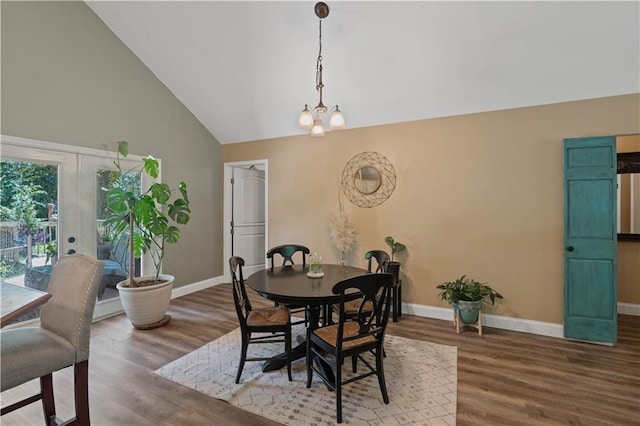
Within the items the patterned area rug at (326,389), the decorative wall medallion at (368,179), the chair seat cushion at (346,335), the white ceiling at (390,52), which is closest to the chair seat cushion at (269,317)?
the chair seat cushion at (346,335)

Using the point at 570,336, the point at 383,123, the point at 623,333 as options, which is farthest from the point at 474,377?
the point at 383,123

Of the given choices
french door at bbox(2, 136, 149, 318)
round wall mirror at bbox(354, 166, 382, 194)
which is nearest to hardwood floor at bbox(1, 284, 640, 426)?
french door at bbox(2, 136, 149, 318)

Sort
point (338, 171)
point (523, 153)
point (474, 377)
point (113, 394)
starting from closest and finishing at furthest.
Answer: point (113, 394) → point (474, 377) → point (523, 153) → point (338, 171)

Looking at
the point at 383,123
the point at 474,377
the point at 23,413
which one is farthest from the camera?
the point at 383,123

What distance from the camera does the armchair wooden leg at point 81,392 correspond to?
1.63 m

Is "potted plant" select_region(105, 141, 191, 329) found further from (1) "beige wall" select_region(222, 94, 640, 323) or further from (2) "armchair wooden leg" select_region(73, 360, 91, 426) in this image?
(1) "beige wall" select_region(222, 94, 640, 323)

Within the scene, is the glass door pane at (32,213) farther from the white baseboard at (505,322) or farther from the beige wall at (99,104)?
the white baseboard at (505,322)

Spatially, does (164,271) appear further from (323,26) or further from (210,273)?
(323,26)

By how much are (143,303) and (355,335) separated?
8.44 feet

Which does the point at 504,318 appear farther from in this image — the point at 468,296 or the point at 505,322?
A: the point at 468,296

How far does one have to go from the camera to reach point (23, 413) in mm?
1998

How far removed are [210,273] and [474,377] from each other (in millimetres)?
4245

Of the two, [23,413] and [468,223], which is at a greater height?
[468,223]

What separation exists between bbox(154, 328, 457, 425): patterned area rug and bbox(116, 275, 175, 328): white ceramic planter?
90cm
